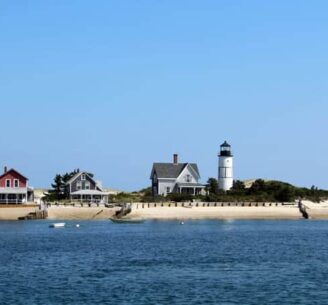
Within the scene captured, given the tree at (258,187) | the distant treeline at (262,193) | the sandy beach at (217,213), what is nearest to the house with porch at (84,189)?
the sandy beach at (217,213)

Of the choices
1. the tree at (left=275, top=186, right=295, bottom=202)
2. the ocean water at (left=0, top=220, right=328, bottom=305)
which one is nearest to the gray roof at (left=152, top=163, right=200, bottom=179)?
the tree at (left=275, top=186, right=295, bottom=202)

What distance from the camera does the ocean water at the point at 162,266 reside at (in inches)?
1662

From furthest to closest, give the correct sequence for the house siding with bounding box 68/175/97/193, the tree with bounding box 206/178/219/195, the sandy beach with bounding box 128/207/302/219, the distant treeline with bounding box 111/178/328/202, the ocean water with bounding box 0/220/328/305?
1. the tree with bounding box 206/178/219/195
2. the house siding with bounding box 68/175/97/193
3. the distant treeline with bounding box 111/178/328/202
4. the sandy beach with bounding box 128/207/302/219
5. the ocean water with bounding box 0/220/328/305

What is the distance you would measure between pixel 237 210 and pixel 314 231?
22.0 metres

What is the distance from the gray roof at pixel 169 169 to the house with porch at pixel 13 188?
2614 cm

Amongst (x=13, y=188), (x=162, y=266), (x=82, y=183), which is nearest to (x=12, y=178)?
(x=13, y=188)

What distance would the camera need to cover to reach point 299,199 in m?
125

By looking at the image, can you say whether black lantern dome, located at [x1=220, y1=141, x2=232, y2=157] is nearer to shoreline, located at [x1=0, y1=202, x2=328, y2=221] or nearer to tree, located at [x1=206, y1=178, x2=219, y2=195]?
tree, located at [x1=206, y1=178, x2=219, y2=195]

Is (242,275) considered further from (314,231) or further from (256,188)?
(256,188)

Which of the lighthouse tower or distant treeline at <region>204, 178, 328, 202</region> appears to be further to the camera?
the lighthouse tower

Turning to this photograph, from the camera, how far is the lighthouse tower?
136375 millimetres

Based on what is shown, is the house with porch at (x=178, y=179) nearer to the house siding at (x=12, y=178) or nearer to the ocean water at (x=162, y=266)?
the house siding at (x=12, y=178)

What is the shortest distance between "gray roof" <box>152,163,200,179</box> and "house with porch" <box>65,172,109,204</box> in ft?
41.7

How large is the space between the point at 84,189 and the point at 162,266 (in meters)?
71.8
